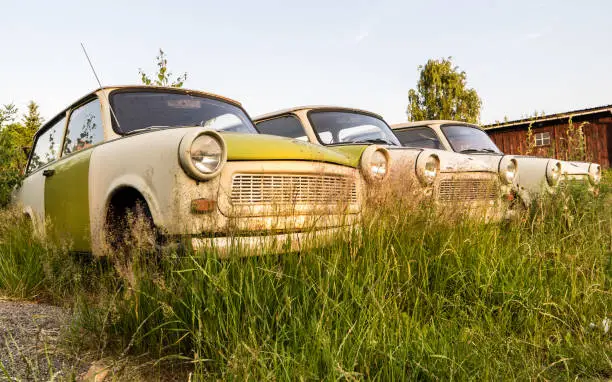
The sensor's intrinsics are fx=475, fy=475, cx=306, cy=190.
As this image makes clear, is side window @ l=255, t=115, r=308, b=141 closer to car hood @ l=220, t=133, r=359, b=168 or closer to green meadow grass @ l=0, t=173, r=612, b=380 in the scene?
car hood @ l=220, t=133, r=359, b=168

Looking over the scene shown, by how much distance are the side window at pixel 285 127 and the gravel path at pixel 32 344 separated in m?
3.00

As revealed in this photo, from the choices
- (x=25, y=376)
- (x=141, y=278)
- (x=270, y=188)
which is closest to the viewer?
(x=25, y=376)

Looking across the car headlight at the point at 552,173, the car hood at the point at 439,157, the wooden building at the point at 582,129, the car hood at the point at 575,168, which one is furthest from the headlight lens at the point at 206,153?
the wooden building at the point at 582,129

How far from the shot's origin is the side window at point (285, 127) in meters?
5.29

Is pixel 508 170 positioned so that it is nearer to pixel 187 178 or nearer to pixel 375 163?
pixel 375 163

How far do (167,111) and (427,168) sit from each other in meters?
2.41

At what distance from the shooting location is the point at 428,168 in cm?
451

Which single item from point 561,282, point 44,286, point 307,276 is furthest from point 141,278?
point 561,282

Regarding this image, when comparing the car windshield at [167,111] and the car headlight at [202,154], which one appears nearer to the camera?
the car headlight at [202,154]

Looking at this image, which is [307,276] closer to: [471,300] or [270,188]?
[270,188]

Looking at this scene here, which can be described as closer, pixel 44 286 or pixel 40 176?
pixel 44 286

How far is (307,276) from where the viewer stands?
2357 mm

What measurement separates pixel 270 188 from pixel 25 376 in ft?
5.31

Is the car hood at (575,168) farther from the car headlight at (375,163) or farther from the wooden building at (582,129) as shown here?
the wooden building at (582,129)
